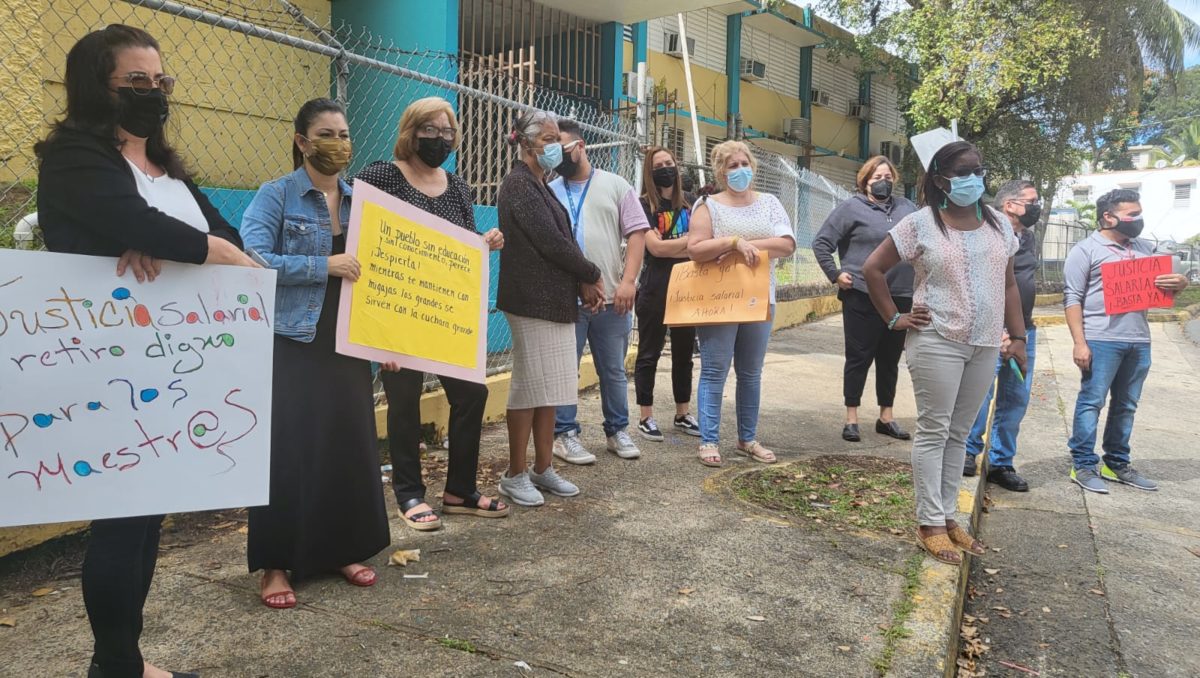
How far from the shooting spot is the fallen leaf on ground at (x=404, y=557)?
3.27 m

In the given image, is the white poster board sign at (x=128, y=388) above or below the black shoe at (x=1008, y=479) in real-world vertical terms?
above

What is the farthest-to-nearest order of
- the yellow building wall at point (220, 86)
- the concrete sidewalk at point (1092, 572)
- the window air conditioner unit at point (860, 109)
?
the window air conditioner unit at point (860, 109), the yellow building wall at point (220, 86), the concrete sidewalk at point (1092, 572)

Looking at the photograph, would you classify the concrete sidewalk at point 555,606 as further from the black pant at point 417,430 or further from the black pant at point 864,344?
the black pant at point 864,344

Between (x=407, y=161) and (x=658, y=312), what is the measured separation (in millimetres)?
2511

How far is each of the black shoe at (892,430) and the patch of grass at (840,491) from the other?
695 mm

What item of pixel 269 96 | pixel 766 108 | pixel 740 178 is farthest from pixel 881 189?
pixel 766 108

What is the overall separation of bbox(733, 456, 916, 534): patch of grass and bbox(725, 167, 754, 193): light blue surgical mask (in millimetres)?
1675

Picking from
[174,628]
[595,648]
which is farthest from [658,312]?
[174,628]

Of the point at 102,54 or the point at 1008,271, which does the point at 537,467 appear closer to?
the point at 1008,271

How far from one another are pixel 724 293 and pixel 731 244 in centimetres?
29

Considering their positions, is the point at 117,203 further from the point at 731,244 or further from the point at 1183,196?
the point at 1183,196

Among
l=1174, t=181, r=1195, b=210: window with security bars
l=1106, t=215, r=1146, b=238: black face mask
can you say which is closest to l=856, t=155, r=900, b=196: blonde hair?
l=1106, t=215, r=1146, b=238: black face mask

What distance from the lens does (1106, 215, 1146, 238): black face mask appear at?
198 inches

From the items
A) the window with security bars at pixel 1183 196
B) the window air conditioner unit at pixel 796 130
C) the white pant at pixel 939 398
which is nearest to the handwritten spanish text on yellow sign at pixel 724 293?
the white pant at pixel 939 398
